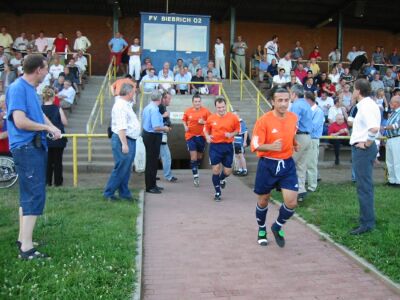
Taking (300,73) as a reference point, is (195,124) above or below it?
below

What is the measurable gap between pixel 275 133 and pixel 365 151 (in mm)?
1308

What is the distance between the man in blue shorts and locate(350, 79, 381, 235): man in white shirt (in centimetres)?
374

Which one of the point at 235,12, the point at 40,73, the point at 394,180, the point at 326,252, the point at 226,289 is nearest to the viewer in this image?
the point at 226,289

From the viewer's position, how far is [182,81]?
16.7 meters

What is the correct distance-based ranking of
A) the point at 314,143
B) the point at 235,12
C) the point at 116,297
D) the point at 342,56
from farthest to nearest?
the point at 342,56, the point at 235,12, the point at 314,143, the point at 116,297

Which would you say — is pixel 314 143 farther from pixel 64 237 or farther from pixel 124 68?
pixel 124 68

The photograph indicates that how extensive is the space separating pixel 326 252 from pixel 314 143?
141 inches

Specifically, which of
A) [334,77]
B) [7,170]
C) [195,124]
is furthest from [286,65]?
[7,170]

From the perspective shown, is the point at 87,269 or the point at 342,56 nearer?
the point at 87,269

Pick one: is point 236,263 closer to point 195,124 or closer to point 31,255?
point 31,255

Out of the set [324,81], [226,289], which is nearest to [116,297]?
[226,289]

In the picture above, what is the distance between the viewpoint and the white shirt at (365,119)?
5977mm

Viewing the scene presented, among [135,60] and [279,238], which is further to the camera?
[135,60]

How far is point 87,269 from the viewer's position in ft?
14.9
